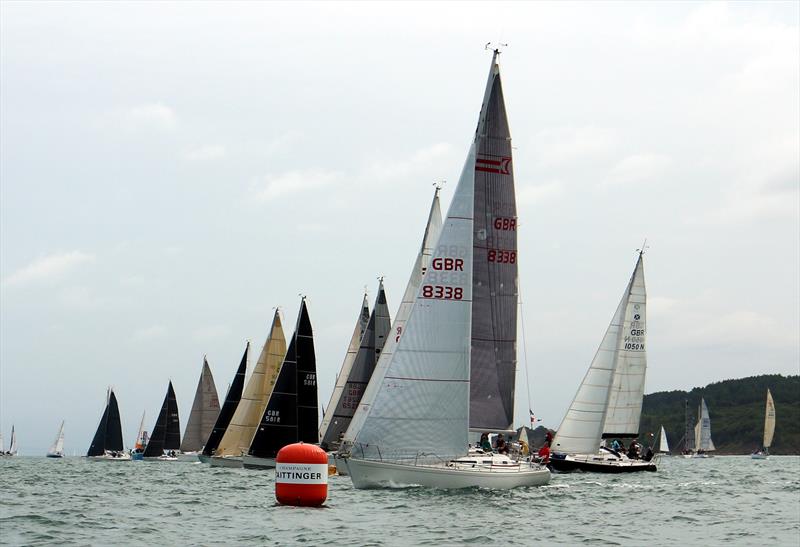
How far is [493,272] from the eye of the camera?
1399 inches

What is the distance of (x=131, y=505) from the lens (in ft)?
94.6

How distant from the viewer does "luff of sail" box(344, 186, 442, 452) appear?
4288cm

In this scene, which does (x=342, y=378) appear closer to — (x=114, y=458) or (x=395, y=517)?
(x=395, y=517)

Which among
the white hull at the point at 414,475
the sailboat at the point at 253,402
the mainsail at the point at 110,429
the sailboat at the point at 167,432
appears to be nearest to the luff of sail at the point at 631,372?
the sailboat at the point at 253,402

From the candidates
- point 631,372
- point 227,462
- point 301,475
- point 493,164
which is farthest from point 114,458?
point 301,475

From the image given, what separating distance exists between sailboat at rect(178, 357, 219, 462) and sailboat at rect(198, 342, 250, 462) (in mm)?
17539

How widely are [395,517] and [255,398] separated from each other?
117 ft

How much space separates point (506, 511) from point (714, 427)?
508 feet

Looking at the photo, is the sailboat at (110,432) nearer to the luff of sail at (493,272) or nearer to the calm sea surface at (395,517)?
the calm sea surface at (395,517)

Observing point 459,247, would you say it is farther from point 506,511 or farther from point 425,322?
point 506,511

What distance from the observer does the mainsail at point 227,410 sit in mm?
61906

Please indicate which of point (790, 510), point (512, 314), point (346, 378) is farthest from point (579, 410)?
point (790, 510)

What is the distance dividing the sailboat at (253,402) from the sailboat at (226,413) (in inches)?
84.3

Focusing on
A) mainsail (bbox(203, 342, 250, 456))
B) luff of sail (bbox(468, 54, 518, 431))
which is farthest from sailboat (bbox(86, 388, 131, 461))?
luff of sail (bbox(468, 54, 518, 431))
